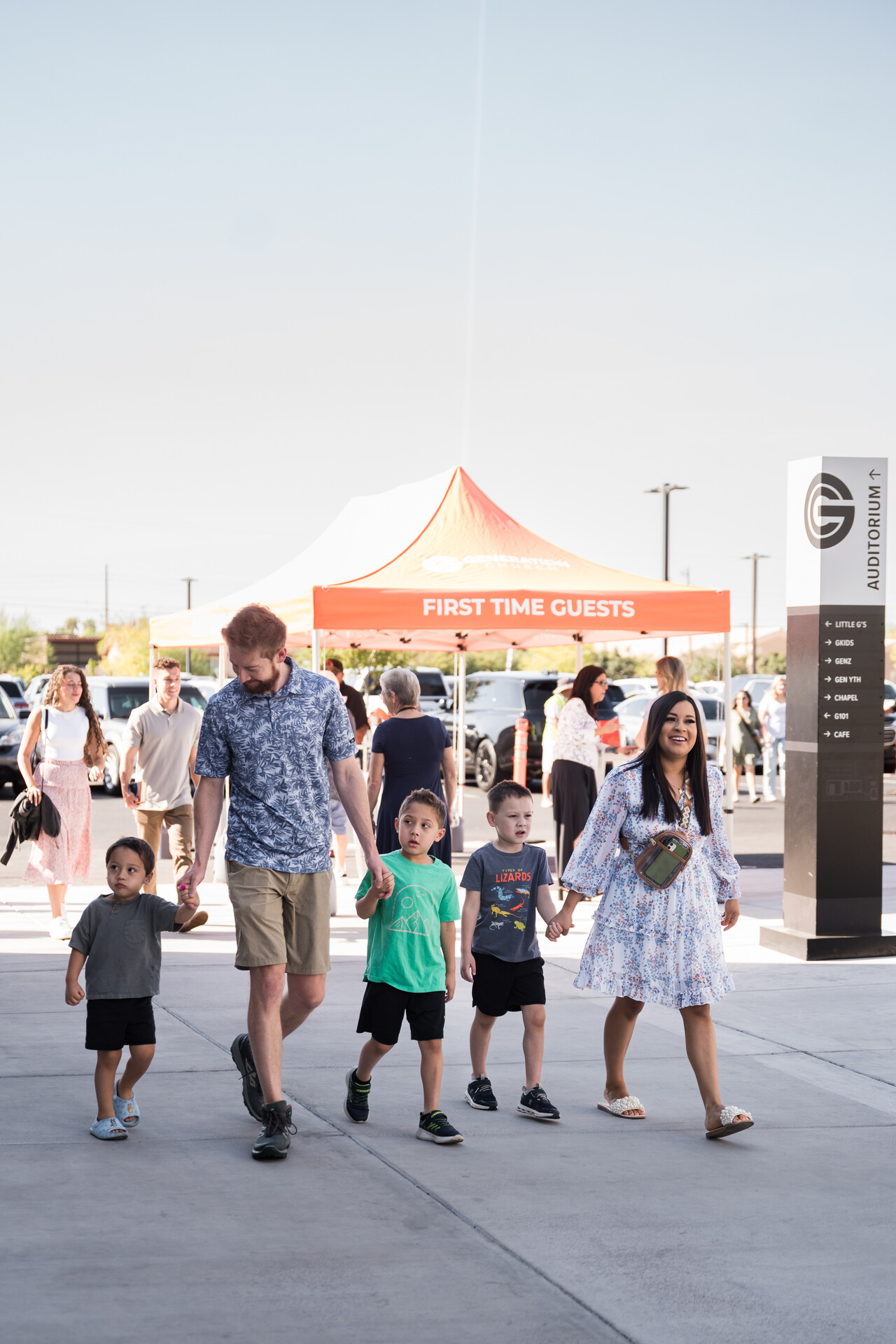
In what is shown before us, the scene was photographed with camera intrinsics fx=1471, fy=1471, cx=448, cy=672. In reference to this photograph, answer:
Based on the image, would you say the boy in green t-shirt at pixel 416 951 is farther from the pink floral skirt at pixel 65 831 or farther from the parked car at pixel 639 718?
the parked car at pixel 639 718

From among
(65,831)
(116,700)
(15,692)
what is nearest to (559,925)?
(65,831)

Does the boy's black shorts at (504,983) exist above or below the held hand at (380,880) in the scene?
below

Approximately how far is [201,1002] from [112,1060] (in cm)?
222

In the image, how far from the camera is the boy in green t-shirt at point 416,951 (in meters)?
5.04

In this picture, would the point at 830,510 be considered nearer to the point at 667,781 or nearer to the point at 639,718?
the point at 667,781

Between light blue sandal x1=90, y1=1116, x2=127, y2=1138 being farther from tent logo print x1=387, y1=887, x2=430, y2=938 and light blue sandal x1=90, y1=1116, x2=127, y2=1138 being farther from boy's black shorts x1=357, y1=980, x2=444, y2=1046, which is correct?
tent logo print x1=387, y1=887, x2=430, y2=938

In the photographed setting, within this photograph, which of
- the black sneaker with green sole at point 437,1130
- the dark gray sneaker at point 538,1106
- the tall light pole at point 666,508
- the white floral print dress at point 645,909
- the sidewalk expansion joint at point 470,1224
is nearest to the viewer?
the sidewalk expansion joint at point 470,1224

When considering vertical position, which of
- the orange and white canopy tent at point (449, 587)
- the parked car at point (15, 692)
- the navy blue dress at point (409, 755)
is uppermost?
the orange and white canopy tent at point (449, 587)

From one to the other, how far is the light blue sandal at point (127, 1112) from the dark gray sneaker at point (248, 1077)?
0.37m

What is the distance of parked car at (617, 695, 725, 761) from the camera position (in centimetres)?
2662

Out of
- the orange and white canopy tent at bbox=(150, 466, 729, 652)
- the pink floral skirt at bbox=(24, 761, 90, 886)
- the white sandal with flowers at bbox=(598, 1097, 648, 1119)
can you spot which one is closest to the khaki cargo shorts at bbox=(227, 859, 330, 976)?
the white sandal with flowers at bbox=(598, 1097, 648, 1119)

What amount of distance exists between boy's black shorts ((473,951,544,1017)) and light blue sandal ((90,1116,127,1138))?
1.33m

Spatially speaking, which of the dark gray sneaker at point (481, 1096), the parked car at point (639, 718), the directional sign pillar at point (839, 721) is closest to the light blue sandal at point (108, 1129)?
the dark gray sneaker at point (481, 1096)

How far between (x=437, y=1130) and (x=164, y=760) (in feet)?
15.6
